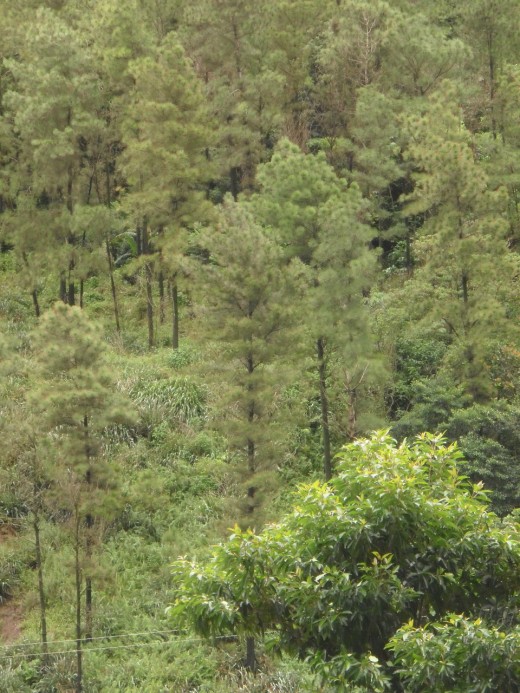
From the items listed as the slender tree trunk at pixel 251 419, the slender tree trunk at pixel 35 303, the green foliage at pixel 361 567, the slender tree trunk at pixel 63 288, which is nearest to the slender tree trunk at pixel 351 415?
the slender tree trunk at pixel 251 419

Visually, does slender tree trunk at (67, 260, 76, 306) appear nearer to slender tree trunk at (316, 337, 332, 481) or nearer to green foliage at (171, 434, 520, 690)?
slender tree trunk at (316, 337, 332, 481)

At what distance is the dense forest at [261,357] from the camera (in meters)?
9.62

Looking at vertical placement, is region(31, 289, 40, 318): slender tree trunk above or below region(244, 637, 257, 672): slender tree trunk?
above

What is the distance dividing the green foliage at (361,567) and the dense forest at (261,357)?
30 mm

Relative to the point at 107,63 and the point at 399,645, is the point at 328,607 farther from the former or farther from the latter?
the point at 107,63

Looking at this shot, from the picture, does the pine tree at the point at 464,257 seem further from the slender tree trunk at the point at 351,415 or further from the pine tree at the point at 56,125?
the pine tree at the point at 56,125

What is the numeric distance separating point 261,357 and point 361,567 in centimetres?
1139

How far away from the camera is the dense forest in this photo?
962 cm

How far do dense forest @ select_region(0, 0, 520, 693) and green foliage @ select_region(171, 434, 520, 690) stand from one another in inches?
1.2

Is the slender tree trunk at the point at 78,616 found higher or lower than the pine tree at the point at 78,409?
lower

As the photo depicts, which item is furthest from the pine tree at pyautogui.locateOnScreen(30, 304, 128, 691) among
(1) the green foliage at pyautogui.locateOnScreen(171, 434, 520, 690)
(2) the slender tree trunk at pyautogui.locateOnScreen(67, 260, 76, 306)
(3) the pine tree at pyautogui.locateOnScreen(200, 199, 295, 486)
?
(2) the slender tree trunk at pyautogui.locateOnScreen(67, 260, 76, 306)

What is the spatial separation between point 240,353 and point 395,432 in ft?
21.1

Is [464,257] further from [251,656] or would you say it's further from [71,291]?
[71,291]

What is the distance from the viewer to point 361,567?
30.6 feet
